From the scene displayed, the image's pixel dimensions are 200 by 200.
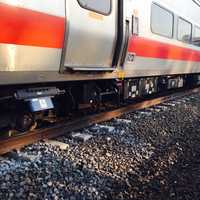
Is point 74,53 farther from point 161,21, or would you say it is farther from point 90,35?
A: point 161,21

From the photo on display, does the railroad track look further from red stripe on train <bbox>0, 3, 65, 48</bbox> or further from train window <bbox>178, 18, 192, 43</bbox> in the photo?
train window <bbox>178, 18, 192, 43</bbox>

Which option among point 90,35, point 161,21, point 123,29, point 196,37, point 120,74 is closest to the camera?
point 90,35

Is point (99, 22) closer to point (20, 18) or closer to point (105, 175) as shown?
point (20, 18)

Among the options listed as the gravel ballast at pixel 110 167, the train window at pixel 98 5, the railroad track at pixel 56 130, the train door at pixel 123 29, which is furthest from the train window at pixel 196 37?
the train window at pixel 98 5

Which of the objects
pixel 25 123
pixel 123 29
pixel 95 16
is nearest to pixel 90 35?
pixel 95 16

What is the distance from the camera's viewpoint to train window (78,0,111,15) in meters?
5.92

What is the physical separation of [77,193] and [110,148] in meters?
1.70

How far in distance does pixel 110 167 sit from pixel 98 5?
8.87ft

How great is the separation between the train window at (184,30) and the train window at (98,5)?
5.14 metres

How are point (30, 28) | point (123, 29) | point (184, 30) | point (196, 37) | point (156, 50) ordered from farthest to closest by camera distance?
point (196, 37), point (184, 30), point (156, 50), point (123, 29), point (30, 28)

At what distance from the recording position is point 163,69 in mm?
10000

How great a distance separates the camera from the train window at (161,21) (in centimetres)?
895

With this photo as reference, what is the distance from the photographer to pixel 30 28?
16.1 ft

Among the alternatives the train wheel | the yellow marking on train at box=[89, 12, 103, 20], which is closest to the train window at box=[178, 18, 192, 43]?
the yellow marking on train at box=[89, 12, 103, 20]
